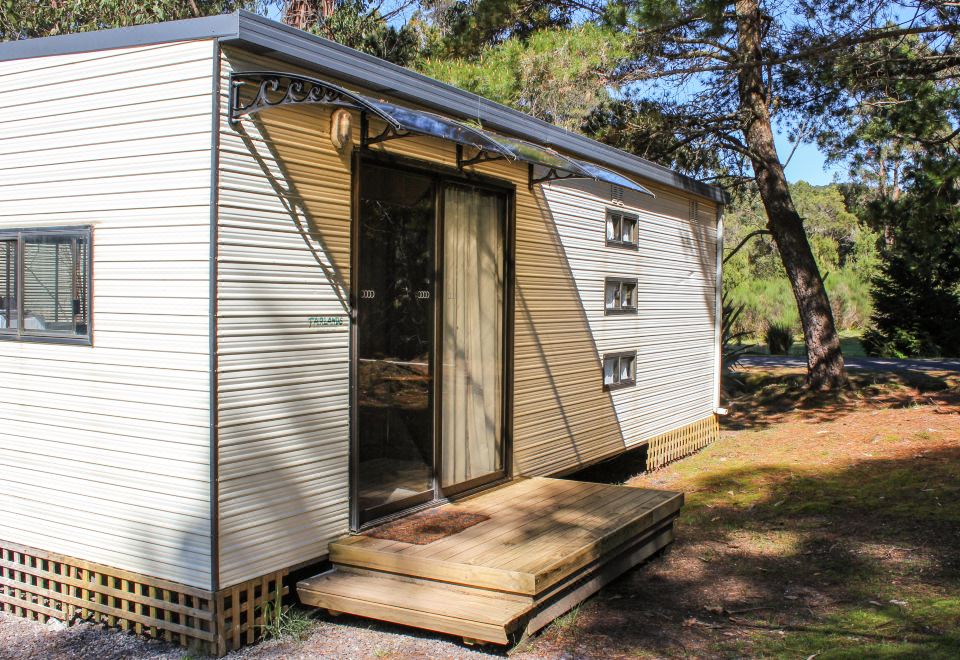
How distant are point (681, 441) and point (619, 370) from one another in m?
2.06

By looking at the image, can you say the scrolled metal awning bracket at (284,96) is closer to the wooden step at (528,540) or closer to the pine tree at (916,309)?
the wooden step at (528,540)

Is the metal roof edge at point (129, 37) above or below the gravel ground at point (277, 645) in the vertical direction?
above

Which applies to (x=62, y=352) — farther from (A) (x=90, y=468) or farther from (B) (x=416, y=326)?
(B) (x=416, y=326)

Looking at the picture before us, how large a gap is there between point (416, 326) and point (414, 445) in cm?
74

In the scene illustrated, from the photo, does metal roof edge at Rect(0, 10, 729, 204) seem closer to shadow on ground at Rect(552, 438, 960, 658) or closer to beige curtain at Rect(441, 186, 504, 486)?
beige curtain at Rect(441, 186, 504, 486)

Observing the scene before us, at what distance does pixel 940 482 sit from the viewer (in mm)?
7785

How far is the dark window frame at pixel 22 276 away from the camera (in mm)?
4348

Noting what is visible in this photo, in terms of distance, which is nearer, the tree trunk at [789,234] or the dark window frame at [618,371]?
the dark window frame at [618,371]

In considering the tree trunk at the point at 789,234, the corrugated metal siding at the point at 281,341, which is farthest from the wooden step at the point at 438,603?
the tree trunk at the point at 789,234

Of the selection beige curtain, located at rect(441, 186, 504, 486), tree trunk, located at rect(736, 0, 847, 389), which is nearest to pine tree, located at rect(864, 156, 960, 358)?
tree trunk, located at rect(736, 0, 847, 389)

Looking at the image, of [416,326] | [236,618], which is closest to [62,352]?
[236,618]

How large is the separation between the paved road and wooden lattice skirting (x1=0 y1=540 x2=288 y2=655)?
45.1 feet

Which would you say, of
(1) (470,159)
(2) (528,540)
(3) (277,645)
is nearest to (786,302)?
(1) (470,159)

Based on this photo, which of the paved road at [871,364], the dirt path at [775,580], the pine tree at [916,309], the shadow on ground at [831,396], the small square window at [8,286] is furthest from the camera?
the pine tree at [916,309]
